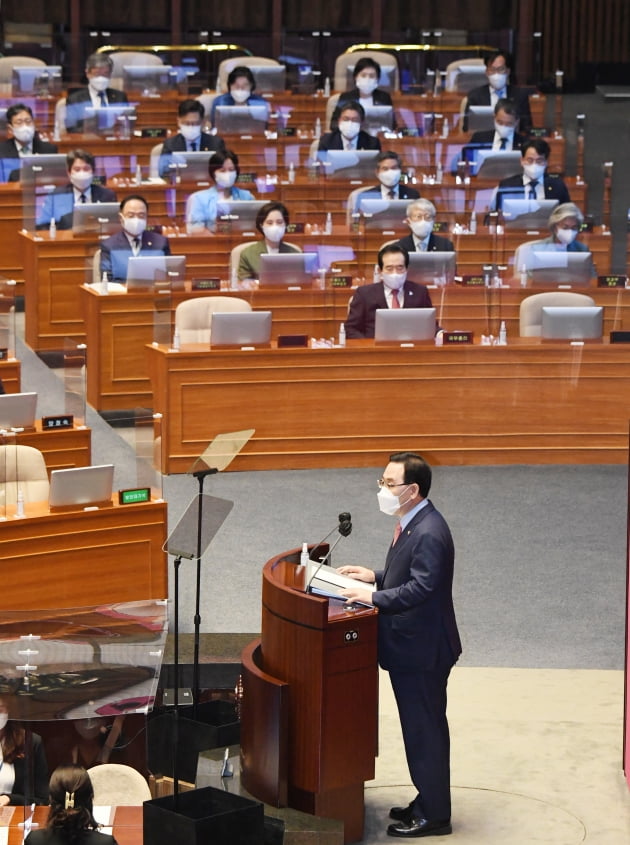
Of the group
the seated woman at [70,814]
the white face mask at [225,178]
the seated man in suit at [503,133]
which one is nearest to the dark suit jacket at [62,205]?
the white face mask at [225,178]

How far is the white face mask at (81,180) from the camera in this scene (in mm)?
12305

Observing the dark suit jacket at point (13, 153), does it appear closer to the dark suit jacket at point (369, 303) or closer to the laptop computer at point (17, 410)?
the dark suit jacket at point (369, 303)

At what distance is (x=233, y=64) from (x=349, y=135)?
267 centimetres

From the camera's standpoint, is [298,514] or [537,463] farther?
[537,463]

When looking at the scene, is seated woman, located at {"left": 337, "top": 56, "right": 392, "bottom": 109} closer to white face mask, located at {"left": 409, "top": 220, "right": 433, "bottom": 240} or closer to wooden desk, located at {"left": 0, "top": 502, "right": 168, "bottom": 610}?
white face mask, located at {"left": 409, "top": 220, "right": 433, "bottom": 240}

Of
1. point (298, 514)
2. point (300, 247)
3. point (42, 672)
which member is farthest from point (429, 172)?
point (42, 672)

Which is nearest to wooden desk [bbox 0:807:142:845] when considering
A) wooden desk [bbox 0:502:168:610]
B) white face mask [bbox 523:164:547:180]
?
wooden desk [bbox 0:502:168:610]

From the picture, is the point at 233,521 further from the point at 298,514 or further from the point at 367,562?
the point at 367,562

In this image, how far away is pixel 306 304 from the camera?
11211 millimetres

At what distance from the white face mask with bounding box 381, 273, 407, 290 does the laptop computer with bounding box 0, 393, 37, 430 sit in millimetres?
2639

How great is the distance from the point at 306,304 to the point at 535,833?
5.73 meters

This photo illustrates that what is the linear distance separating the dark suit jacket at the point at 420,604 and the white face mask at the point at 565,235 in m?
6.00

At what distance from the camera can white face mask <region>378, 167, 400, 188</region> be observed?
1257 cm

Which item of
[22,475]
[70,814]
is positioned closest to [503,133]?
[22,475]
